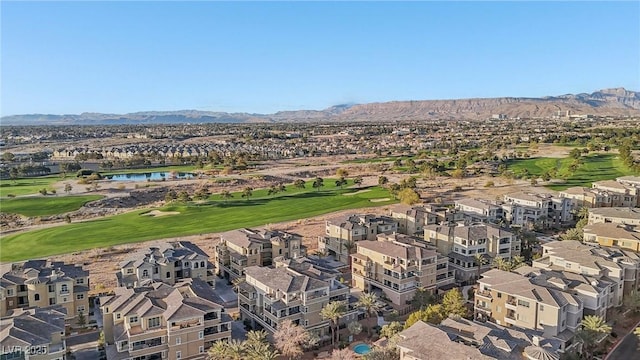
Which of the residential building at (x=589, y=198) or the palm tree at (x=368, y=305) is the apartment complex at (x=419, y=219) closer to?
the palm tree at (x=368, y=305)

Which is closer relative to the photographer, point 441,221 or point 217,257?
point 217,257

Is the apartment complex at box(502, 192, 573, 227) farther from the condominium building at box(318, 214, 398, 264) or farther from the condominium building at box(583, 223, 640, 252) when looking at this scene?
the condominium building at box(318, 214, 398, 264)

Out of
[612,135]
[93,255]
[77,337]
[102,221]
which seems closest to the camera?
[77,337]

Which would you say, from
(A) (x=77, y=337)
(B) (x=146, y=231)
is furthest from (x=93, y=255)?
(A) (x=77, y=337)

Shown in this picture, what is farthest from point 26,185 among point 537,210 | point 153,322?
point 537,210

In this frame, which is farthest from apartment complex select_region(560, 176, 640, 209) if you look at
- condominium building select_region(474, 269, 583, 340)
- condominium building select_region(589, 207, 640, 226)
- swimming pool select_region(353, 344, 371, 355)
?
swimming pool select_region(353, 344, 371, 355)

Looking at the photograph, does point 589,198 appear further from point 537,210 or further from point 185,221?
point 185,221

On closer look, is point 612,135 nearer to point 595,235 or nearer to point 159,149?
point 595,235
